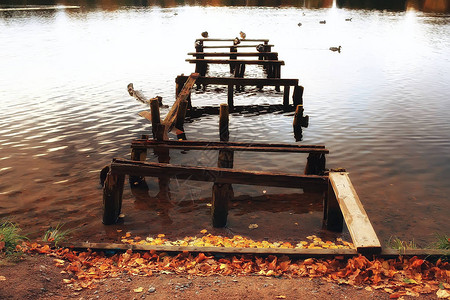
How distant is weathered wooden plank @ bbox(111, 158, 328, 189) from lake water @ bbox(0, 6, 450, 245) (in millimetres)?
1359

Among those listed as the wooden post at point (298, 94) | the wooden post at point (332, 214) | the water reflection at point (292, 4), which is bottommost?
the wooden post at point (332, 214)

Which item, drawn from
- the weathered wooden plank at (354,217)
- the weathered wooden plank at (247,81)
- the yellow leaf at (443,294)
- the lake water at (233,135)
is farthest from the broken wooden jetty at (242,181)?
the weathered wooden plank at (247,81)

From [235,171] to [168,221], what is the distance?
7.54ft


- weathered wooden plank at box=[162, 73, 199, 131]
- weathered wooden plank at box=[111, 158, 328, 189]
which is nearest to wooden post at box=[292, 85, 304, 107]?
weathered wooden plank at box=[162, 73, 199, 131]

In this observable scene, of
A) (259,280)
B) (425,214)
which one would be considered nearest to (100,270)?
(259,280)

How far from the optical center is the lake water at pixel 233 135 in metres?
8.49

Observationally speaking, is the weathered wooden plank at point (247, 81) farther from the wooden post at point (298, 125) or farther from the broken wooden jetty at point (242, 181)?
the broken wooden jetty at point (242, 181)

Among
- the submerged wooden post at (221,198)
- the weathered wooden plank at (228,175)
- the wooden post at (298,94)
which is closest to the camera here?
the weathered wooden plank at (228,175)

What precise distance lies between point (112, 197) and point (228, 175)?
2612 mm

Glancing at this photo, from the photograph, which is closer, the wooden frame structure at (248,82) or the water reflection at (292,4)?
the wooden frame structure at (248,82)

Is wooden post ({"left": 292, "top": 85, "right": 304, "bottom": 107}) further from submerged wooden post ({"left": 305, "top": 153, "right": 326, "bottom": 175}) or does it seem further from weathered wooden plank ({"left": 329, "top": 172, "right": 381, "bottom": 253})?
weathered wooden plank ({"left": 329, "top": 172, "right": 381, "bottom": 253})

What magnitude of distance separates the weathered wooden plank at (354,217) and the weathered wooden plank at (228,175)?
39 centimetres

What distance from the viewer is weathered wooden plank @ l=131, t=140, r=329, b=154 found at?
878 cm

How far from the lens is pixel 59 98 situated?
61.6 feet
